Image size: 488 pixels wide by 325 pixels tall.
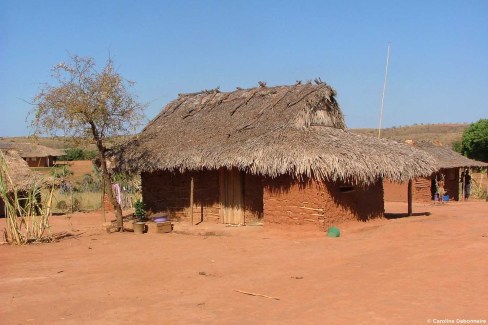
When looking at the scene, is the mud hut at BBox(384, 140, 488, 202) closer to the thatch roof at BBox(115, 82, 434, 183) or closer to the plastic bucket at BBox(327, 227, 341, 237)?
the thatch roof at BBox(115, 82, 434, 183)

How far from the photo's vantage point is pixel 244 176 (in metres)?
14.5

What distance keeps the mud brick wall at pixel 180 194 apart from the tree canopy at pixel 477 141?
25293mm

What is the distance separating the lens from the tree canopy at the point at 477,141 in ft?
112

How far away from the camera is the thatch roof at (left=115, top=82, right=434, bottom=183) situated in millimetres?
12219

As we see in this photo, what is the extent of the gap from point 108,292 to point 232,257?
3.12 metres

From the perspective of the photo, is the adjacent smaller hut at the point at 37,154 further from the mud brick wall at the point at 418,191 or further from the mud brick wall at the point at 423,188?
the mud brick wall at the point at 418,191

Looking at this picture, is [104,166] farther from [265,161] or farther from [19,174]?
[19,174]

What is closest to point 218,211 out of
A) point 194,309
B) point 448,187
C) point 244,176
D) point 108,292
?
point 244,176

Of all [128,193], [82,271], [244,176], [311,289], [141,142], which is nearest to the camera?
[311,289]

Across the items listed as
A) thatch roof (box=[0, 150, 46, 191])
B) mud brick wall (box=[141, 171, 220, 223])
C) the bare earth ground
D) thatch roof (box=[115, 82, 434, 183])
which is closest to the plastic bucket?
the bare earth ground

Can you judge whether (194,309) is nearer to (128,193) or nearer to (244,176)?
(244,176)

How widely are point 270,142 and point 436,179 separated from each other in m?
14.0

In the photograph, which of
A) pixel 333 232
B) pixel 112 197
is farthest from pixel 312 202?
pixel 112 197

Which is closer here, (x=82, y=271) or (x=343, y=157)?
(x=82, y=271)
